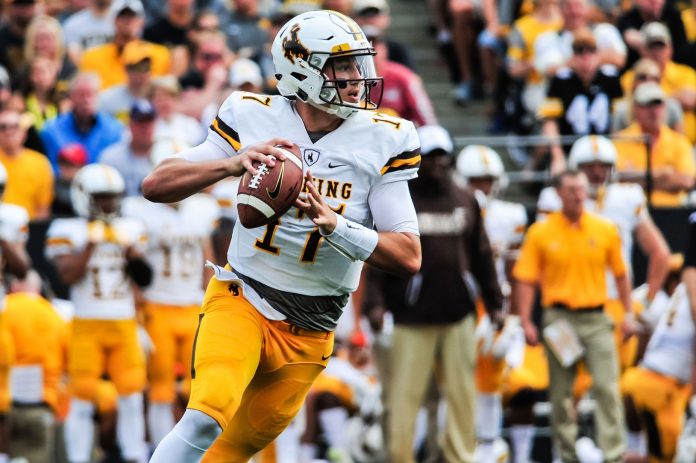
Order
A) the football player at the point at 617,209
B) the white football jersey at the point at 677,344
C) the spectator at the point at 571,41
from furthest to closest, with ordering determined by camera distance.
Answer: the spectator at the point at 571,41, the football player at the point at 617,209, the white football jersey at the point at 677,344

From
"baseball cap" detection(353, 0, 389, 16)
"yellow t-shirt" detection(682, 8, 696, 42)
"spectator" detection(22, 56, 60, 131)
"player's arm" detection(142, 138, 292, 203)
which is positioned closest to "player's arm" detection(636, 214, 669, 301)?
"baseball cap" detection(353, 0, 389, 16)

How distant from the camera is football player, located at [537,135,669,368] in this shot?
10766 mm

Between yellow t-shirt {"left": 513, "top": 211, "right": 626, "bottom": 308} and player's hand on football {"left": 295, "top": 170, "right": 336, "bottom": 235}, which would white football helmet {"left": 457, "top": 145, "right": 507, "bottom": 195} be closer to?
yellow t-shirt {"left": 513, "top": 211, "right": 626, "bottom": 308}

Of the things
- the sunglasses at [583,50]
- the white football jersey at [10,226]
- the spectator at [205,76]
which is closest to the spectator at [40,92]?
the spectator at [205,76]

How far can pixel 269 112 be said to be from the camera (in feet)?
19.9

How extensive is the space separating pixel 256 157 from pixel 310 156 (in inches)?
15.6

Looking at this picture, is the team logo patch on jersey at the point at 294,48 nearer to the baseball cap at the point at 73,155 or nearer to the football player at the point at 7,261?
the football player at the point at 7,261

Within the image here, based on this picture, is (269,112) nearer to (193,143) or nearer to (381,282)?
(381,282)

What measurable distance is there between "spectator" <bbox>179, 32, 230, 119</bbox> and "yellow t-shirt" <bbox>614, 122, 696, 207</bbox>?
3.06 m

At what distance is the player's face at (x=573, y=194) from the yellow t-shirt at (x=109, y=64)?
3555 mm

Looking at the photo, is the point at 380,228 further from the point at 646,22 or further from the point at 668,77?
the point at 646,22

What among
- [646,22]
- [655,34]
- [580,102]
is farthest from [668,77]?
[580,102]

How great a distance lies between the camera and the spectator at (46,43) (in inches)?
466

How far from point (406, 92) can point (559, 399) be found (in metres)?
2.73
